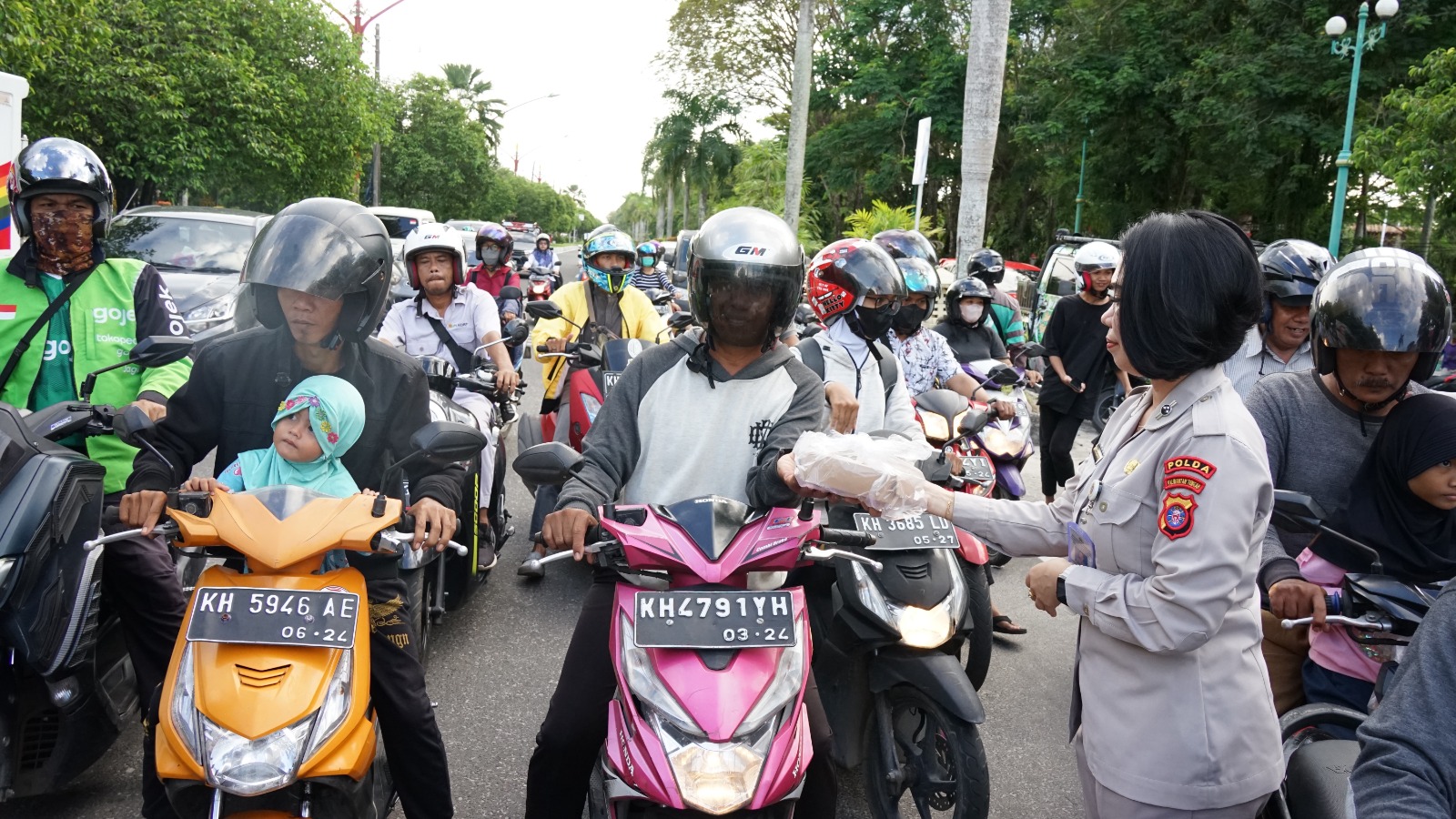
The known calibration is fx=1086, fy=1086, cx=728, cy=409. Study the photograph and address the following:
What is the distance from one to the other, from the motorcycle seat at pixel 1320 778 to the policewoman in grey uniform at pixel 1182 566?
22 cm

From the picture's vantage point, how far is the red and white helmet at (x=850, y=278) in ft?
15.4

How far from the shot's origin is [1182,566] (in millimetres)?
2123

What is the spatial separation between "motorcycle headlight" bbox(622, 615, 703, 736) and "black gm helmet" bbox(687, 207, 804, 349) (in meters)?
1.09

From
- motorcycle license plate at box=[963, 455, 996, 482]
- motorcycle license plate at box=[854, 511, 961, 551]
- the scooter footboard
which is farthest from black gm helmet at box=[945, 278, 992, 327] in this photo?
the scooter footboard

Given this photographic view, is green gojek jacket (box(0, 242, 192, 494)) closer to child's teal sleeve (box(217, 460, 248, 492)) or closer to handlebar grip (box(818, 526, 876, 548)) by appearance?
child's teal sleeve (box(217, 460, 248, 492))

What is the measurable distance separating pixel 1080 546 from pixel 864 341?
2.39 meters

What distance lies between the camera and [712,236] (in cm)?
322

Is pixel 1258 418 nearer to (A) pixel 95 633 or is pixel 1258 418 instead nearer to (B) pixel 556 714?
(B) pixel 556 714

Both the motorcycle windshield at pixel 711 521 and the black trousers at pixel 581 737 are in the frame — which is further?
the black trousers at pixel 581 737

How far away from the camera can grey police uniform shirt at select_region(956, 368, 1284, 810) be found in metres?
2.13

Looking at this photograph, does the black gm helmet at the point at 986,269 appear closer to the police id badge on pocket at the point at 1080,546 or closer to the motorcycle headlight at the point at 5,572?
the police id badge on pocket at the point at 1080,546

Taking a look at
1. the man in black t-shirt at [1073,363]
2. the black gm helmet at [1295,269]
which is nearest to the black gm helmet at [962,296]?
the man in black t-shirt at [1073,363]

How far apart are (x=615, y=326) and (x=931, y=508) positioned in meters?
5.20

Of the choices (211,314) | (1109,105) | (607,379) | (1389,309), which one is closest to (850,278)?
(607,379)
